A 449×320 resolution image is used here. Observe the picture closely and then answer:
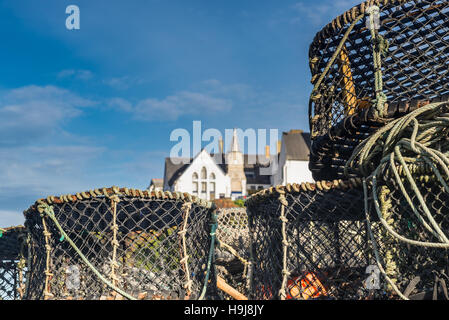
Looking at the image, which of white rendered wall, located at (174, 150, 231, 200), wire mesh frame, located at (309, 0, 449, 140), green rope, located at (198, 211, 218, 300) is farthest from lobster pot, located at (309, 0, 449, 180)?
white rendered wall, located at (174, 150, 231, 200)

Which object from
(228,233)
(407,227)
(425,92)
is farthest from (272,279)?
(228,233)

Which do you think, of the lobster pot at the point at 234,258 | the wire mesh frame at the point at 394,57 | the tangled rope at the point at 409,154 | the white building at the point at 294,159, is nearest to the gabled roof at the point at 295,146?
the white building at the point at 294,159

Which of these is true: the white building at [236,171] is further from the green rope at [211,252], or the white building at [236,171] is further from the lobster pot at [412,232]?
the lobster pot at [412,232]

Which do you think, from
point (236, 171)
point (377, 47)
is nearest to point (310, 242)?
point (377, 47)

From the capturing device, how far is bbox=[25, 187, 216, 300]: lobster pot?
2453 mm

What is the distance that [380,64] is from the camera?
2.61 m

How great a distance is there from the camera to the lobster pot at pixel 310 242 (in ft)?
7.90

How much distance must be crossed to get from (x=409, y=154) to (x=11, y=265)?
287cm

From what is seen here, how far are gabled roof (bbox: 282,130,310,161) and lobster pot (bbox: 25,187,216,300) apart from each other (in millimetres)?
23915

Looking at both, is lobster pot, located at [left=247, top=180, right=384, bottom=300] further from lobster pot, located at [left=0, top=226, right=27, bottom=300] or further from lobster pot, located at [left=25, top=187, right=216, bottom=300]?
lobster pot, located at [left=0, top=226, right=27, bottom=300]

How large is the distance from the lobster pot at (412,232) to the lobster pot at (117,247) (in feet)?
3.42

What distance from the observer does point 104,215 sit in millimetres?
2457

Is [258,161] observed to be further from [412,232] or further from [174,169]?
[412,232]

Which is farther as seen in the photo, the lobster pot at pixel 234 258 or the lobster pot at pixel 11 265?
the lobster pot at pixel 234 258
